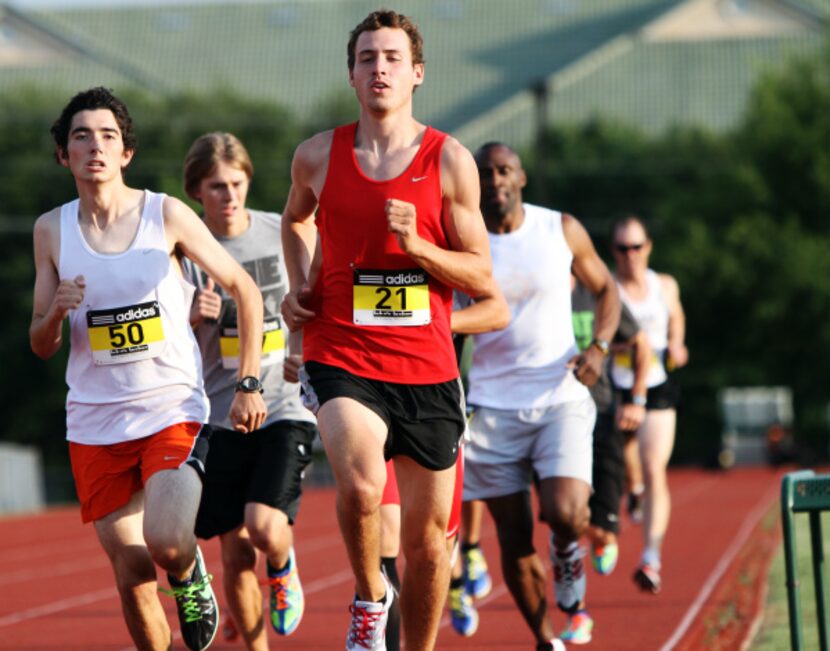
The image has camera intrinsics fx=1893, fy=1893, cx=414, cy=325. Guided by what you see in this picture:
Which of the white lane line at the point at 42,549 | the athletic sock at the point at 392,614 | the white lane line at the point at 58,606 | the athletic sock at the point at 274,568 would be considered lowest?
the white lane line at the point at 42,549

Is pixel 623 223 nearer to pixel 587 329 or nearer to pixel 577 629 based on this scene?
pixel 587 329

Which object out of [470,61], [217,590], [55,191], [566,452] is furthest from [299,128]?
[566,452]

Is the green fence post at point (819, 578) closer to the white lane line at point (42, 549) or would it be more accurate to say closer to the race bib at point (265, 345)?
the race bib at point (265, 345)

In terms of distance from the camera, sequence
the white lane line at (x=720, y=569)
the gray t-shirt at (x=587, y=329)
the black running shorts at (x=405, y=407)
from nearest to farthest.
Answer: the black running shorts at (x=405, y=407) < the white lane line at (x=720, y=569) < the gray t-shirt at (x=587, y=329)

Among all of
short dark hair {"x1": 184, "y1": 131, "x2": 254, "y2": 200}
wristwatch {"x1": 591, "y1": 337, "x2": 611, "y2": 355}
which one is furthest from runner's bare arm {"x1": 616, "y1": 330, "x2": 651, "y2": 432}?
short dark hair {"x1": 184, "y1": 131, "x2": 254, "y2": 200}

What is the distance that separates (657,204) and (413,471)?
48022mm

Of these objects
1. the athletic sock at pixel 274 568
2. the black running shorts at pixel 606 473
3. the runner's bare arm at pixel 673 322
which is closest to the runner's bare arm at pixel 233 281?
the athletic sock at pixel 274 568

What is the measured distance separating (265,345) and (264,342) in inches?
1.1

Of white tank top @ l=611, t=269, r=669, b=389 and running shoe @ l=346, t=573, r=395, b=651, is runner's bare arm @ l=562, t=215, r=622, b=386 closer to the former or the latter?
running shoe @ l=346, t=573, r=395, b=651

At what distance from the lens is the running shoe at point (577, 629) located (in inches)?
353

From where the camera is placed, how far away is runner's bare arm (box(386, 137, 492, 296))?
6262mm

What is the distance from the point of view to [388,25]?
21.2 ft

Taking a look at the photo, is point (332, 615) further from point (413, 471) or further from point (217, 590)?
point (413, 471)

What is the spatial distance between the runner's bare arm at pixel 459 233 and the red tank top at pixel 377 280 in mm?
36
